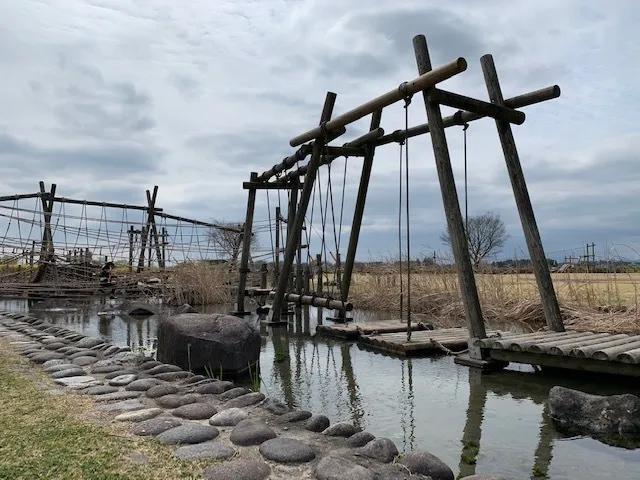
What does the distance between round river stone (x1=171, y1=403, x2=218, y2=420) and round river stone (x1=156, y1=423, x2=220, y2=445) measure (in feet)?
0.96

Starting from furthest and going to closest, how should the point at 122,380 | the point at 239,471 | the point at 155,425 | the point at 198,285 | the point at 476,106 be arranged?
the point at 198,285 < the point at 476,106 < the point at 122,380 < the point at 155,425 < the point at 239,471

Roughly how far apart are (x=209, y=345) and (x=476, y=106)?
3.98 meters

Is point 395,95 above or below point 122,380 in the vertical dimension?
above

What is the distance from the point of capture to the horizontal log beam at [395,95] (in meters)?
5.59

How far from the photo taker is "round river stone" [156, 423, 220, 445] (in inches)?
120

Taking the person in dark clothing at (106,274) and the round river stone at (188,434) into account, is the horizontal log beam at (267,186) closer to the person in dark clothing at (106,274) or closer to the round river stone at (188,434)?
the person in dark clothing at (106,274)

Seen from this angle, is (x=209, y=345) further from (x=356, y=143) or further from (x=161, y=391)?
(x=356, y=143)

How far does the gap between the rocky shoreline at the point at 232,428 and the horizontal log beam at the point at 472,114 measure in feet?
13.0

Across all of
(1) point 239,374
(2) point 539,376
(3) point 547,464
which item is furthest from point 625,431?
(1) point 239,374

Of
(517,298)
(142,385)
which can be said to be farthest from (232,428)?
(517,298)

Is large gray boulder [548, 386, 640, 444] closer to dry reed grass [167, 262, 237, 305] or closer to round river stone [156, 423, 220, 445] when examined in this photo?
round river stone [156, 423, 220, 445]

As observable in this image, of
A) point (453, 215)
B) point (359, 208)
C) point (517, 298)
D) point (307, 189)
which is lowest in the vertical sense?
point (517, 298)

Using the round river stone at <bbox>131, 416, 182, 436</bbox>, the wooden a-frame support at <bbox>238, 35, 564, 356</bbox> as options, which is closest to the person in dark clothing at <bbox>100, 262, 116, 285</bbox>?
the wooden a-frame support at <bbox>238, 35, 564, 356</bbox>

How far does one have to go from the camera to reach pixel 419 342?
6.77 metres
